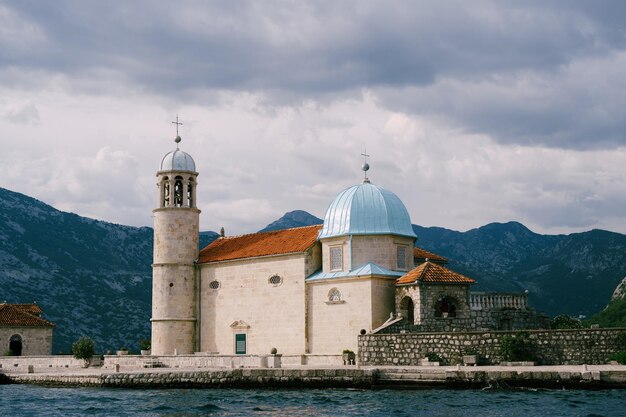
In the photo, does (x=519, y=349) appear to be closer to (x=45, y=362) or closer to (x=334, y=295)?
(x=334, y=295)

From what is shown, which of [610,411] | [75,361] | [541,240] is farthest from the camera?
[541,240]

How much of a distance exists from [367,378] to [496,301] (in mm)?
12781

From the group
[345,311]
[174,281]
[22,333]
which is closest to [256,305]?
[174,281]

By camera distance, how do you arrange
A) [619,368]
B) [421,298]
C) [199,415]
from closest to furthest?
[199,415] < [619,368] < [421,298]

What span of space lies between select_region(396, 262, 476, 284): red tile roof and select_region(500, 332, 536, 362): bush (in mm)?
8284

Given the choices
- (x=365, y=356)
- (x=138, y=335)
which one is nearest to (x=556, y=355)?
(x=365, y=356)

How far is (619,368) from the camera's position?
31891 millimetres

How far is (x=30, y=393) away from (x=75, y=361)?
13.8 metres

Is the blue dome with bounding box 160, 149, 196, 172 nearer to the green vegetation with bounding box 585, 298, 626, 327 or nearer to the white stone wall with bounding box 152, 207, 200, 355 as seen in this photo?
the white stone wall with bounding box 152, 207, 200, 355

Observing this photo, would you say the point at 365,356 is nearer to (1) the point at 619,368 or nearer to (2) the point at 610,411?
(1) the point at 619,368

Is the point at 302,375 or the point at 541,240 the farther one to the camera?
the point at 541,240

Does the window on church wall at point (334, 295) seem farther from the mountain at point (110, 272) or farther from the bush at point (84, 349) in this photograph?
the mountain at point (110, 272)

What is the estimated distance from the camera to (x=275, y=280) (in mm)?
50906

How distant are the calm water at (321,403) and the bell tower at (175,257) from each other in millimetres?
16880
